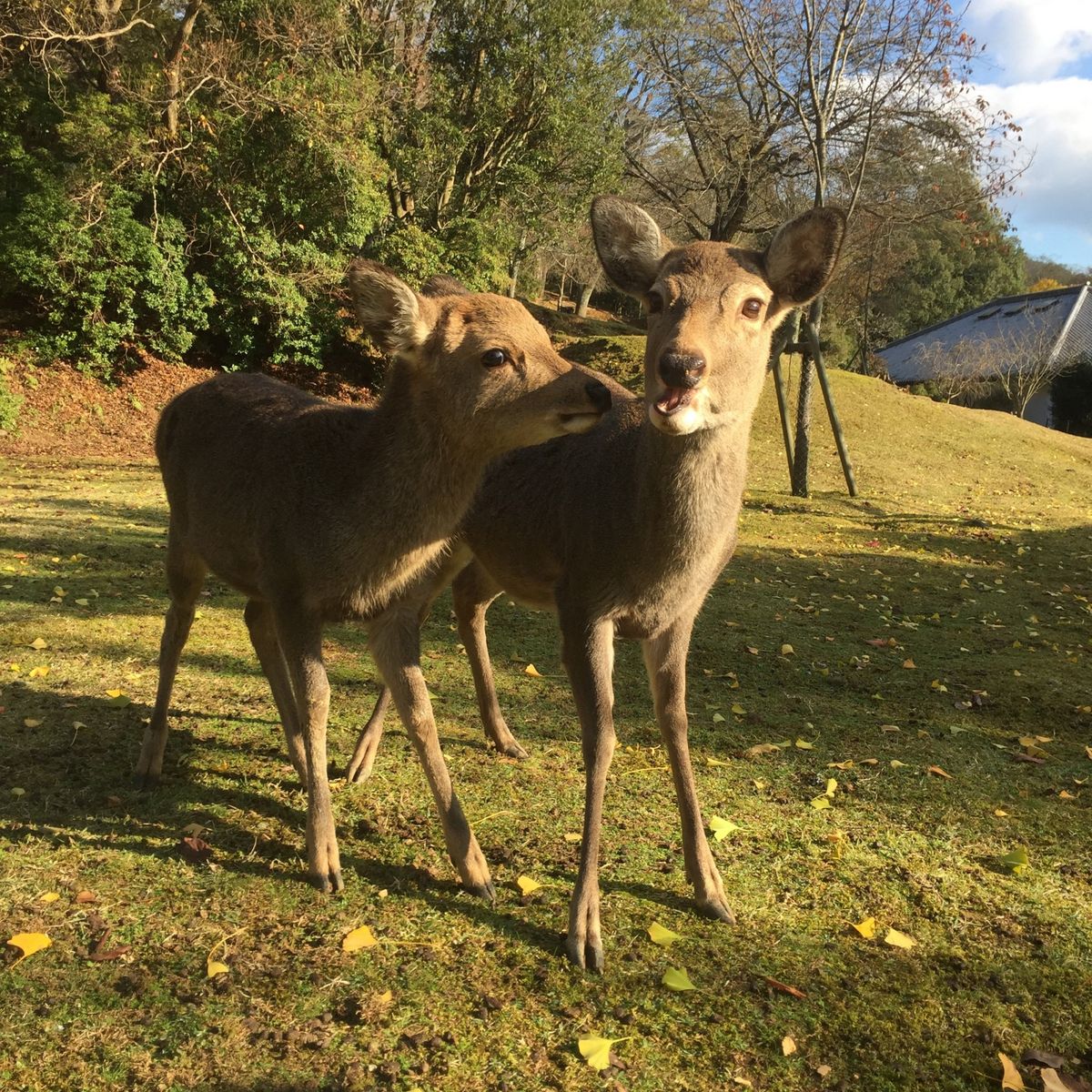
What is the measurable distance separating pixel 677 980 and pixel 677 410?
209 cm

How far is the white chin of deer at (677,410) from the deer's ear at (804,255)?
2.50 feet

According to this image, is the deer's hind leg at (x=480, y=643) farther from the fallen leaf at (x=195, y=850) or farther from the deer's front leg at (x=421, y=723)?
the fallen leaf at (x=195, y=850)

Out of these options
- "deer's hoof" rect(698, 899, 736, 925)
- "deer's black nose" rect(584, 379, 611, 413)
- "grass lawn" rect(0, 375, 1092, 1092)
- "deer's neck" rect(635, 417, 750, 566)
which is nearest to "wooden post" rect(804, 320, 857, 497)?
"grass lawn" rect(0, 375, 1092, 1092)

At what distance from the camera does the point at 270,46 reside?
1938 cm

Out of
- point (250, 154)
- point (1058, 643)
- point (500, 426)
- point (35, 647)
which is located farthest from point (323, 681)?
point (250, 154)

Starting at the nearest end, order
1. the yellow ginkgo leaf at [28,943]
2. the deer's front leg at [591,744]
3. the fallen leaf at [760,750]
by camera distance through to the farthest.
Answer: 1. the yellow ginkgo leaf at [28,943]
2. the deer's front leg at [591,744]
3. the fallen leaf at [760,750]

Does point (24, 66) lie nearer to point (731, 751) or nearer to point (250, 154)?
point (250, 154)

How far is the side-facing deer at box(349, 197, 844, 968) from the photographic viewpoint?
3.37 metres

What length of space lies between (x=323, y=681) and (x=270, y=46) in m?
20.1

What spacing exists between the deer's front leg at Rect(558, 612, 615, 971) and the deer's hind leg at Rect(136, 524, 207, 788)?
2.08m

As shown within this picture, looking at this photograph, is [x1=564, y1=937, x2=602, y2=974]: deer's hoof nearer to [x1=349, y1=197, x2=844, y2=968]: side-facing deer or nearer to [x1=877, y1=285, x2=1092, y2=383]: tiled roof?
[x1=349, y1=197, x2=844, y2=968]: side-facing deer

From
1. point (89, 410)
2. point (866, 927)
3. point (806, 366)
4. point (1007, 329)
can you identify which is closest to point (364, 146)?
point (89, 410)

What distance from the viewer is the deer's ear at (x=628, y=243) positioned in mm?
3850

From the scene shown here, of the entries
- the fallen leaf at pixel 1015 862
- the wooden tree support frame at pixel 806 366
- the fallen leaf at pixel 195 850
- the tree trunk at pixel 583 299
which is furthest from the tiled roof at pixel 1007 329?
the fallen leaf at pixel 195 850
